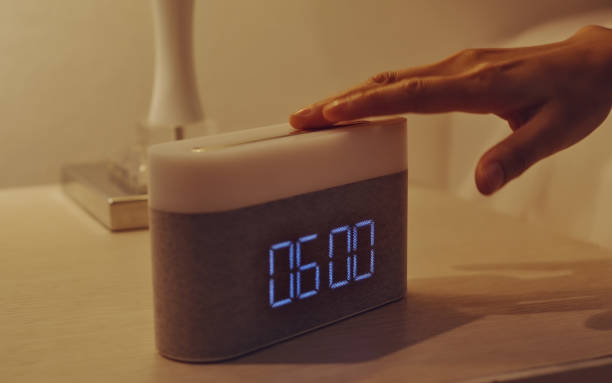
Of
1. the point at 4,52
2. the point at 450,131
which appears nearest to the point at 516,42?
the point at 450,131

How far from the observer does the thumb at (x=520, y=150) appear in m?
0.68

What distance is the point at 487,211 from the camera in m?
1.10

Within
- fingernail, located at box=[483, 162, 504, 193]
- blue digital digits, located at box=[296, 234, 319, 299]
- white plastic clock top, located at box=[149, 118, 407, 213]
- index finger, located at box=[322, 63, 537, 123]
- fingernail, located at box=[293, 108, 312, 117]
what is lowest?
blue digital digits, located at box=[296, 234, 319, 299]

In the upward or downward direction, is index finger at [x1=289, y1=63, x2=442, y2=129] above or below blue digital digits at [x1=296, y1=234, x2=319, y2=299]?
above

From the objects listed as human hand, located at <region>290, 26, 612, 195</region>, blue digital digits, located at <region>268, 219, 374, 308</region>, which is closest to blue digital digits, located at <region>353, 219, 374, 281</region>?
blue digital digits, located at <region>268, 219, 374, 308</region>

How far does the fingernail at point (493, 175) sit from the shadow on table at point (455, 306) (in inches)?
5.0

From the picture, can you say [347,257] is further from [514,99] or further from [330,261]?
[514,99]

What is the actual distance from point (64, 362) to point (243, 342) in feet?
0.50

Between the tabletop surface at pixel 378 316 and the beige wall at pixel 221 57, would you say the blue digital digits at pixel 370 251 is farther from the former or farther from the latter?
the beige wall at pixel 221 57

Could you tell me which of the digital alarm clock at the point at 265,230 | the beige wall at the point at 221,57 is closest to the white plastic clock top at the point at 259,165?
the digital alarm clock at the point at 265,230

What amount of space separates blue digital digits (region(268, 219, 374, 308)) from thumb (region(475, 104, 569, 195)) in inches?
4.5

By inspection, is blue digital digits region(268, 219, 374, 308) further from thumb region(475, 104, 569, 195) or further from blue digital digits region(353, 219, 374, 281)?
thumb region(475, 104, 569, 195)

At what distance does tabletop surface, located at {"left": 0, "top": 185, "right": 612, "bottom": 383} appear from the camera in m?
0.60

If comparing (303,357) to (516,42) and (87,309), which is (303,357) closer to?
(87,309)
